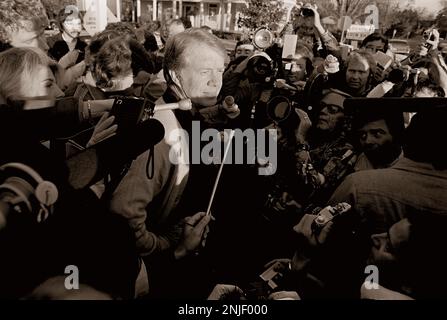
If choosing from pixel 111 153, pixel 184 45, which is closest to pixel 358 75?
pixel 184 45

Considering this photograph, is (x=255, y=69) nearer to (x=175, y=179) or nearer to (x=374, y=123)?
(x=374, y=123)

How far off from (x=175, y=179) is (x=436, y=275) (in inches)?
42.8

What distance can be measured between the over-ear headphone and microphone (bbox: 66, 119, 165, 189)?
21 centimetres

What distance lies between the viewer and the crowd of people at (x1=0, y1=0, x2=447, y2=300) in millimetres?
1034

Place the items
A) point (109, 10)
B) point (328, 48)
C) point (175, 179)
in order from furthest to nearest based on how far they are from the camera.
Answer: point (328, 48), point (109, 10), point (175, 179)

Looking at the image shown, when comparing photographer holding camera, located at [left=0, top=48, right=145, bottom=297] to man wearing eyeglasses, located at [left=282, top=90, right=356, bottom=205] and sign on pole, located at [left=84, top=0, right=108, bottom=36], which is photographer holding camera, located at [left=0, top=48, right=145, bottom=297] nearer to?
sign on pole, located at [left=84, top=0, right=108, bottom=36]

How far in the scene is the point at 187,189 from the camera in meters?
1.55

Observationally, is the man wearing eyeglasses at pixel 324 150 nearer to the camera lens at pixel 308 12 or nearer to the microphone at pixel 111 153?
the microphone at pixel 111 153

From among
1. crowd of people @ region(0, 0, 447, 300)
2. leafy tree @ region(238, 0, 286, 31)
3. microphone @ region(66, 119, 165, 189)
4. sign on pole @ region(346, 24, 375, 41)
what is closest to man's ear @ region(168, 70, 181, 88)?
crowd of people @ region(0, 0, 447, 300)

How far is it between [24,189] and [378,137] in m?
1.56

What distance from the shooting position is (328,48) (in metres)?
3.54

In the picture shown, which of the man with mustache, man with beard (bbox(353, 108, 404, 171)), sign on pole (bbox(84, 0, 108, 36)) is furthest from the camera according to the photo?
the man with mustache

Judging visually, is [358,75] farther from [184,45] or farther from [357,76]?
[184,45]
